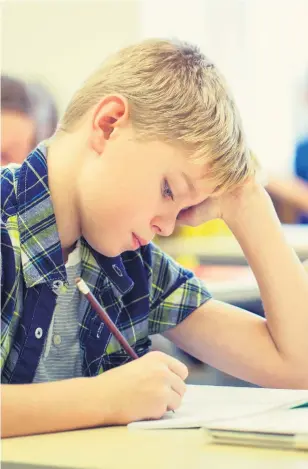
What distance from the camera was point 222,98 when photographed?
104cm

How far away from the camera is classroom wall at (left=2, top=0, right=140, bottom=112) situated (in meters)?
4.16

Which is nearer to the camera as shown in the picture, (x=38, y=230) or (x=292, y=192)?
(x=38, y=230)

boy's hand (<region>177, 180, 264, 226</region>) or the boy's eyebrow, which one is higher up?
the boy's eyebrow

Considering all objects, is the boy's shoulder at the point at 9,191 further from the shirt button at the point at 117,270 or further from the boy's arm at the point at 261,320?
the boy's arm at the point at 261,320

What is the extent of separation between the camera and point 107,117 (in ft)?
3.32

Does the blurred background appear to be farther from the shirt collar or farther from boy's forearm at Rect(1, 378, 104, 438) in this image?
boy's forearm at Rect(1, 378, 104, 438)

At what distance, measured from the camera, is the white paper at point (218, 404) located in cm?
84

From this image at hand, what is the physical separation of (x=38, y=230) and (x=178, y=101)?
9.3 inches

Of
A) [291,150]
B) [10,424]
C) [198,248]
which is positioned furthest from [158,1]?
[10,424]

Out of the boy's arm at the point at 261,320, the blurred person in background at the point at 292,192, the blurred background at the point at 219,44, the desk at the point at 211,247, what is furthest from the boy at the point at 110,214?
the blurred background at the point at 219,44

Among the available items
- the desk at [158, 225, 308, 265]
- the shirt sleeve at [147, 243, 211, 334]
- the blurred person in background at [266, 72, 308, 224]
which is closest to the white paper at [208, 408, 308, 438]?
the shirt sleeve at [147, 243, 211, 334]

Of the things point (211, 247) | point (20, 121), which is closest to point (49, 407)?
point (20, 121)

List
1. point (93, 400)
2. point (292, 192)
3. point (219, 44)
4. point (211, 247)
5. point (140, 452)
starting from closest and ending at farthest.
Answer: point (140, 452) → point (93, 400) → point (211, 247) → point (292, 192) → point (219, 44)

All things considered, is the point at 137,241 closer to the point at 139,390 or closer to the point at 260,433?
the point at 139,390
